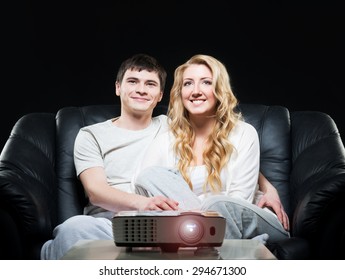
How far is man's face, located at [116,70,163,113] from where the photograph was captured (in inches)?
126

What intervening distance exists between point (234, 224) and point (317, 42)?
1935mm

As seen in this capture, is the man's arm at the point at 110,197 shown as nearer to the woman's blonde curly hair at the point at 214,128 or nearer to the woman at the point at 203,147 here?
the woman at the point at 203,147

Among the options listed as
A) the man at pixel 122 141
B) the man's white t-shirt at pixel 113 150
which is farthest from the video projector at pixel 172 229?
the man's white t-shirt at pixel 113 150

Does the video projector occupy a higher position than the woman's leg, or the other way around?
the video projector

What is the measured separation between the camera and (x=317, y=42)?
3.98m

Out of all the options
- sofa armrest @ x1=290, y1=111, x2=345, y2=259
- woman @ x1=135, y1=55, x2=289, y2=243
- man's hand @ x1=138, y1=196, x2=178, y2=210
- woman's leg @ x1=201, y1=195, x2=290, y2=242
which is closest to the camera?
woman's leg @ x1=201, y1=195, x2=290, y2=242

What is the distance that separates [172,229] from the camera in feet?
6.06

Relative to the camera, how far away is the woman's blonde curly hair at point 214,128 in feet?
9.81

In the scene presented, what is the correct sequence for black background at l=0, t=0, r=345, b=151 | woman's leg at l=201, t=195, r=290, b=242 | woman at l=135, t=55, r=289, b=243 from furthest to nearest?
1. black background at l=0, t=0, r=345, b=151
2. woman at l=135, t=55, r=289, b=243
3. woman's leg at l=201, t=195, r=290, b=242

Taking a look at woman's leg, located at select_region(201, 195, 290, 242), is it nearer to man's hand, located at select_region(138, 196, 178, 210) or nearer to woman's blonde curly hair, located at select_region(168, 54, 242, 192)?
man's hand, located at select_region(138, 196, 178, 210)

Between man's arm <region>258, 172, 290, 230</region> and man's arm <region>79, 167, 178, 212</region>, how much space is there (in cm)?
56

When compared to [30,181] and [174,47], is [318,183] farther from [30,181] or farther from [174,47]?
[174,47]

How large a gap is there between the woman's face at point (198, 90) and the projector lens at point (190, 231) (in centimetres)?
132

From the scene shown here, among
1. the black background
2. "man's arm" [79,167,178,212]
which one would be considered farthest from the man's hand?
the black background
